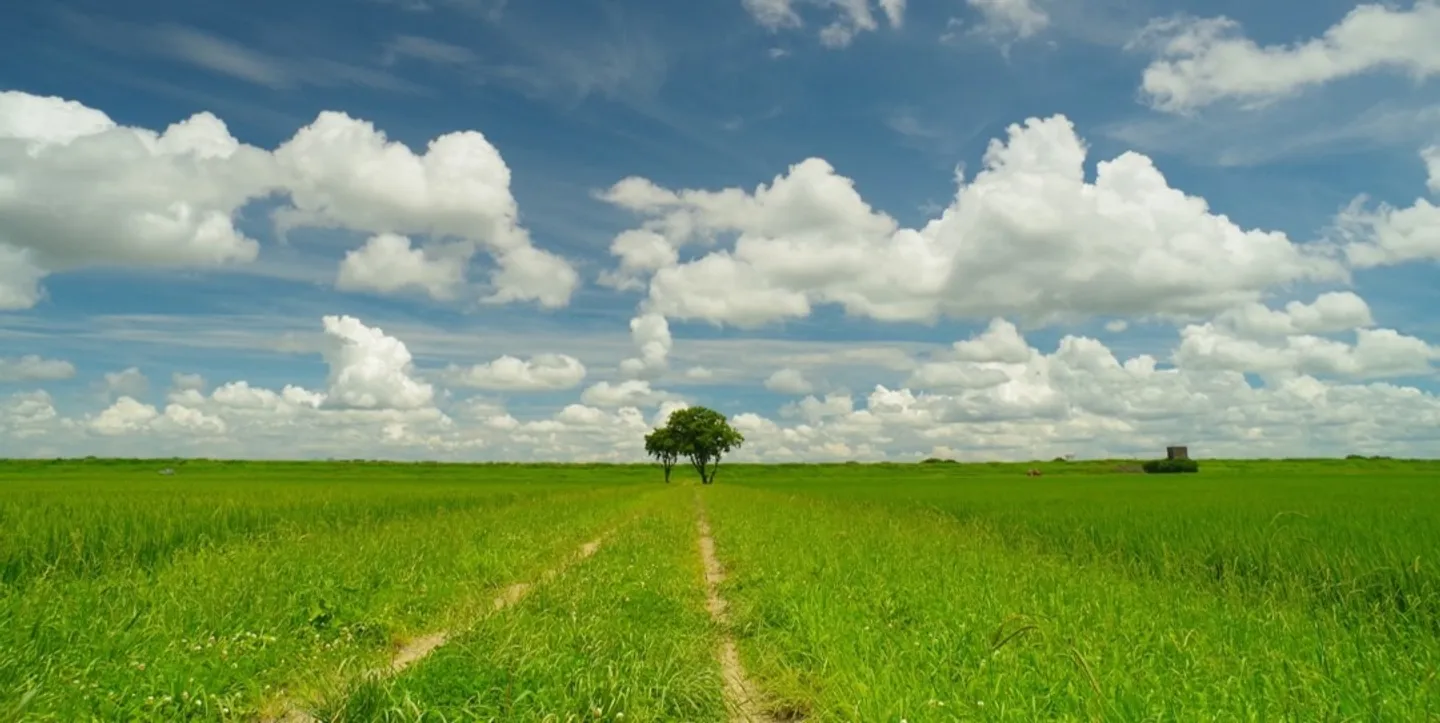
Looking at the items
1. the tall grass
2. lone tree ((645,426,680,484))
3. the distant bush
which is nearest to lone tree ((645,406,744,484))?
lone tree ((645,426,680,484))

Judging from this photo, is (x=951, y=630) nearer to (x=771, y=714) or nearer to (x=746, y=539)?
(x=771, y=714)

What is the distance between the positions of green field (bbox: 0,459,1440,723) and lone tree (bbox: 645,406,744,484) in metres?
105

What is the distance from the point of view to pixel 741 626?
8.77 meters

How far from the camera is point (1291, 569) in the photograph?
1134 cm

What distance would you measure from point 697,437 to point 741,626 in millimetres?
112700

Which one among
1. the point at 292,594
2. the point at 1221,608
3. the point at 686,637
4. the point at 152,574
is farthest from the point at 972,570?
the point at 152,574

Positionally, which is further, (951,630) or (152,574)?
(152,574)

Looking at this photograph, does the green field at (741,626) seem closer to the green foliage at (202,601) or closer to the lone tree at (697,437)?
the green foliage at (202,601)

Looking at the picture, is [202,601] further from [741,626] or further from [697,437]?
[697,437]

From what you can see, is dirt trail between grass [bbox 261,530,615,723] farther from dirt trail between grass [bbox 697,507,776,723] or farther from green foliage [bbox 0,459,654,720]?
dirt trail between grass [bbox 697,507,776,723]

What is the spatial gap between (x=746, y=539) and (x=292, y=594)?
9.83 m

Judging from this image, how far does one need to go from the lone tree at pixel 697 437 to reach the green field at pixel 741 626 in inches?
4122

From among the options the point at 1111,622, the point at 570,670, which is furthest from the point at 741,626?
the point at 1111,622

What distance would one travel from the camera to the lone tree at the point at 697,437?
12112cm
